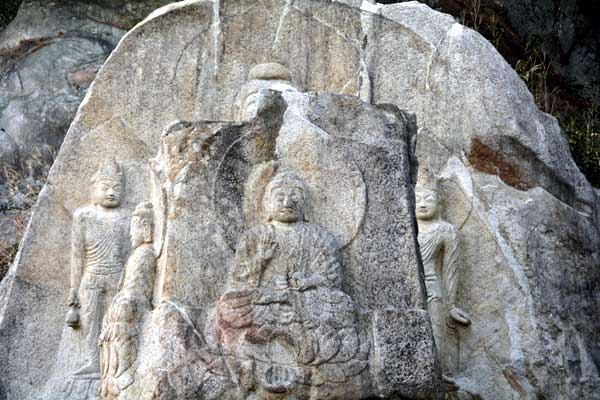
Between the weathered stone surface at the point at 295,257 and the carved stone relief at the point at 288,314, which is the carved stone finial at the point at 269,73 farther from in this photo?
the carved stone relief at the point at 288,314

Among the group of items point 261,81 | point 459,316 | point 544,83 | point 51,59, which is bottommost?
point 459,316

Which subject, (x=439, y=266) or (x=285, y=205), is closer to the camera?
(x=285, y=205)

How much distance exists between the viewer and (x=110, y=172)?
1017 cm

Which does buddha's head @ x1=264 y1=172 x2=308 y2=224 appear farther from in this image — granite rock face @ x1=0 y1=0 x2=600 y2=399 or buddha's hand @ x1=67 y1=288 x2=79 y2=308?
buddha's hand @ x1=67 y1=288 x2=79 y2=308

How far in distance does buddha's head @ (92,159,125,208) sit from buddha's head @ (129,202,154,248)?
1241 millimetres

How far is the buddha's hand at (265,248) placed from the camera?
809 centimetres

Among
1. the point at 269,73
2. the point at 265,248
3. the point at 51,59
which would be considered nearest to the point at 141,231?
the point at 265,248

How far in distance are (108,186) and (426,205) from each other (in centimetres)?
245

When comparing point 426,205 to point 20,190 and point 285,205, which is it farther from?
point 20,190

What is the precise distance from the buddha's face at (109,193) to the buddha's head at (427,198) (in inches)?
90.5

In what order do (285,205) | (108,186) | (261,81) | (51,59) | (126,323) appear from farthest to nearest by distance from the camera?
1. (51,59)
2. (261,81)
3. (108,186)
4. (285,205)
5. (126,323)

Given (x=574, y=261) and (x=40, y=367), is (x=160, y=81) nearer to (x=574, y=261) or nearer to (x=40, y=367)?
(x=40, y=367)

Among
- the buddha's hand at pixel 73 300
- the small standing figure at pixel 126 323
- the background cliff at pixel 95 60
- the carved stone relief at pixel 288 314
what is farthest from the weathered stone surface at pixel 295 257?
the background cliff at pixel 95 60

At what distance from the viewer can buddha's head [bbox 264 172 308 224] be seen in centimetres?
827
